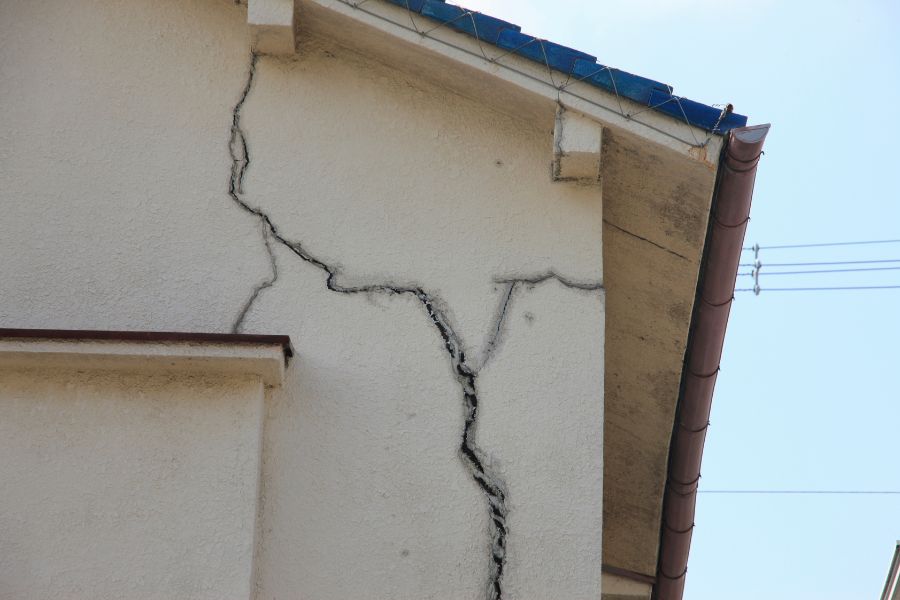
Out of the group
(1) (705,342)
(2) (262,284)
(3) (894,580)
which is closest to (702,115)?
(1) (705,342)

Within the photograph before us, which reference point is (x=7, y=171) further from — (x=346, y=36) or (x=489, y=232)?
(x=489, y=232)

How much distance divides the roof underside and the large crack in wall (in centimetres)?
77

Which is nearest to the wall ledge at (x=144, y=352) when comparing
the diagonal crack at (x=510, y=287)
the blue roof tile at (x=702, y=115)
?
the diagonal crack at (x=510, y=287)

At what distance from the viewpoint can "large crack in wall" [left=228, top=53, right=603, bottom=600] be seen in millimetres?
4605

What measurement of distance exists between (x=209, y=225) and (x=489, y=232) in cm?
114

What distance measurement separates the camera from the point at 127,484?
4465mm

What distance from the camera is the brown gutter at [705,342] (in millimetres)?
4973

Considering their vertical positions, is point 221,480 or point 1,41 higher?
point 1,41

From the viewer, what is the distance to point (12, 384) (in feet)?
15.0

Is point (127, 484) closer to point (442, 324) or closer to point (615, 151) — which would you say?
point (442, 324)

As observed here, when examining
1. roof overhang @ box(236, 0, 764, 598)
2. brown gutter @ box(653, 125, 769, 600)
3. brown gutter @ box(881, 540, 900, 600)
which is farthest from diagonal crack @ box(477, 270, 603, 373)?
brown gutter @ box(881, 540, 900, 600)

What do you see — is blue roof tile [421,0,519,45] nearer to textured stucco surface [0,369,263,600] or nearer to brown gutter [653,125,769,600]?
brown gutter [653,125,769,600]

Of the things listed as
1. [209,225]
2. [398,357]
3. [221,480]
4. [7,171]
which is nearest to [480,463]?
[398,357]

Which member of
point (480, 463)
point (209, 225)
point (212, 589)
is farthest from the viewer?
point (209, 225)
